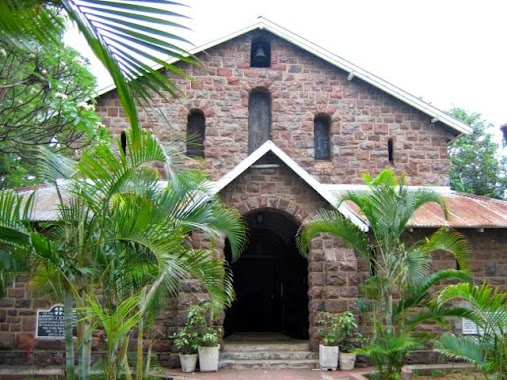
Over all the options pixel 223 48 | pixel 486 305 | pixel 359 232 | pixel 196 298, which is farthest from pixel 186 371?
pixel 223 48

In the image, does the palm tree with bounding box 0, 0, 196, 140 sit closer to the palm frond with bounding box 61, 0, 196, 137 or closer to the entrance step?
the palm frond with bounding box 61, 0, 196, 137

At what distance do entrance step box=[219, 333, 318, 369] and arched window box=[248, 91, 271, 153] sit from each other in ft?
14.9

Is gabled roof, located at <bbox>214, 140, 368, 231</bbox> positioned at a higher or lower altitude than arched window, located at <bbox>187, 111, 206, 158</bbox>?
lower

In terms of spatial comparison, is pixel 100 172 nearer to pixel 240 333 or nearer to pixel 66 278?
pixel 66 278

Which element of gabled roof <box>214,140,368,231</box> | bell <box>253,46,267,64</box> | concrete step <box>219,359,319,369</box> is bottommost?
concrete step <box>219,359,319,369</box>

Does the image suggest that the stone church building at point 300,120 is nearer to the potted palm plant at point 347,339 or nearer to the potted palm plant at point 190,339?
the potted palm plant at point 347,339

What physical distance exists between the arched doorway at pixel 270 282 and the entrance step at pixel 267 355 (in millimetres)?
1464

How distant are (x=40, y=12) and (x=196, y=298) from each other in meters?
8.76

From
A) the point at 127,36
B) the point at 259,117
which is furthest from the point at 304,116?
the point at 127,36

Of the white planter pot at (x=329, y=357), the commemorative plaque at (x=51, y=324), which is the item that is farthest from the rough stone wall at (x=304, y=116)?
the commemorative plaque at (x=51, y=324)

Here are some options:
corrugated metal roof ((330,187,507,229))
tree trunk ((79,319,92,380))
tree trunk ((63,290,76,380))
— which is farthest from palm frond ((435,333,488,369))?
tree trunk ((63,290,76,380))

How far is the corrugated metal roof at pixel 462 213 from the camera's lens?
432 inches

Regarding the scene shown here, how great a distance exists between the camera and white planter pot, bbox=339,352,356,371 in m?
10.1

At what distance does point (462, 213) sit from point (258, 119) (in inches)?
201
